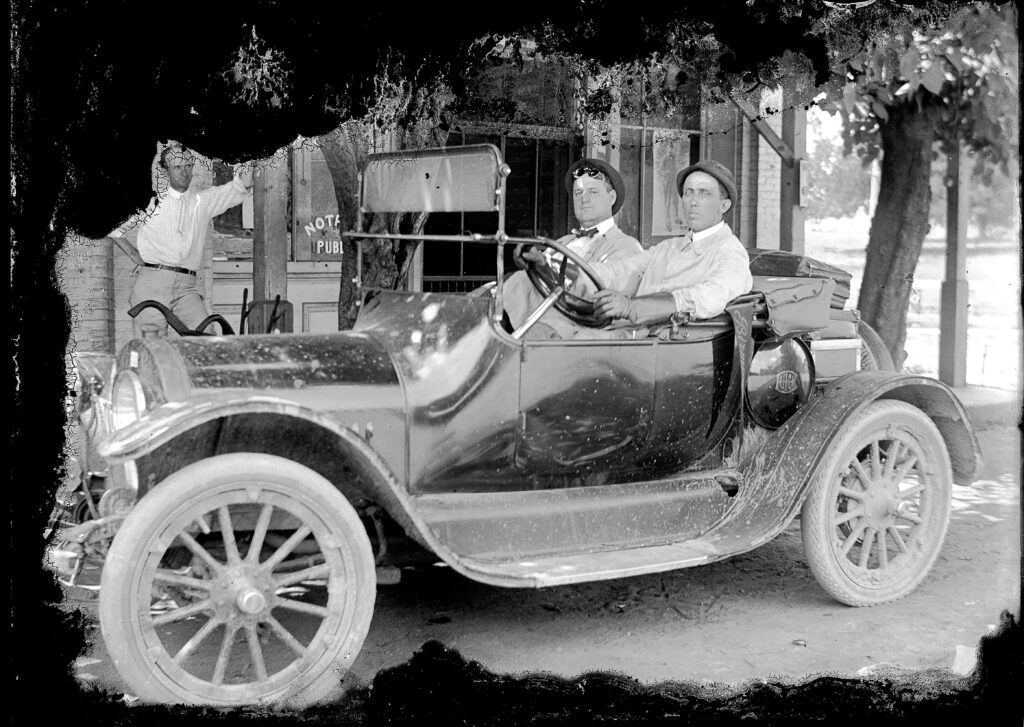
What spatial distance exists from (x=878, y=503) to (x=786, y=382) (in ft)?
2.12

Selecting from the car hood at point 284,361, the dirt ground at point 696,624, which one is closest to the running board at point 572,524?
the dirt ground at point 696,624

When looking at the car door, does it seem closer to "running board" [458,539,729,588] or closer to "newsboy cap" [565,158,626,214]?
"running board" [458,539,729,588]

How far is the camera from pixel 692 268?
4891 mm

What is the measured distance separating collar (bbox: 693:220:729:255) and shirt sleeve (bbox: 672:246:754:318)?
15 cm

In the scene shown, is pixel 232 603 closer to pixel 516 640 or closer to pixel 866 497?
pixel 516 640

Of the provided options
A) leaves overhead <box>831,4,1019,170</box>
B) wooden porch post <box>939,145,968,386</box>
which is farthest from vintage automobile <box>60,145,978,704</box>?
wooden porch post <box>939,145,968,386</box>

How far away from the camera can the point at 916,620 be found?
4547mm

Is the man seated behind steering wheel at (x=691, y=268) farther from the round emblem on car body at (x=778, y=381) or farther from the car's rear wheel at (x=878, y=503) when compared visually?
the car's rear wheel at (x=878, y=503)

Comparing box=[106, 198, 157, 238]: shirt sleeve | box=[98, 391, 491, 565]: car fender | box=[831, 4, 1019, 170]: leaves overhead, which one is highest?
box=[831, 4, 1019, 170]: leaves overhead

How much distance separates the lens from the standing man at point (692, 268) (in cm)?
441

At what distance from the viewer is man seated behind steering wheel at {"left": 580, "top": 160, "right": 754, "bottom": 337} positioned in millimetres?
4410

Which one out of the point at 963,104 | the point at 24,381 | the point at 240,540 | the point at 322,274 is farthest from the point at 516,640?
the point at 963,104

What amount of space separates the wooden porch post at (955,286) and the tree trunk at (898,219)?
1.75 meters

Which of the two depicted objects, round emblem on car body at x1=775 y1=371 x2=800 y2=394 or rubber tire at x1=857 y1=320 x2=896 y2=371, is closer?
round emblem on car body at x1=775 y1=371 x2=800 y2=394
